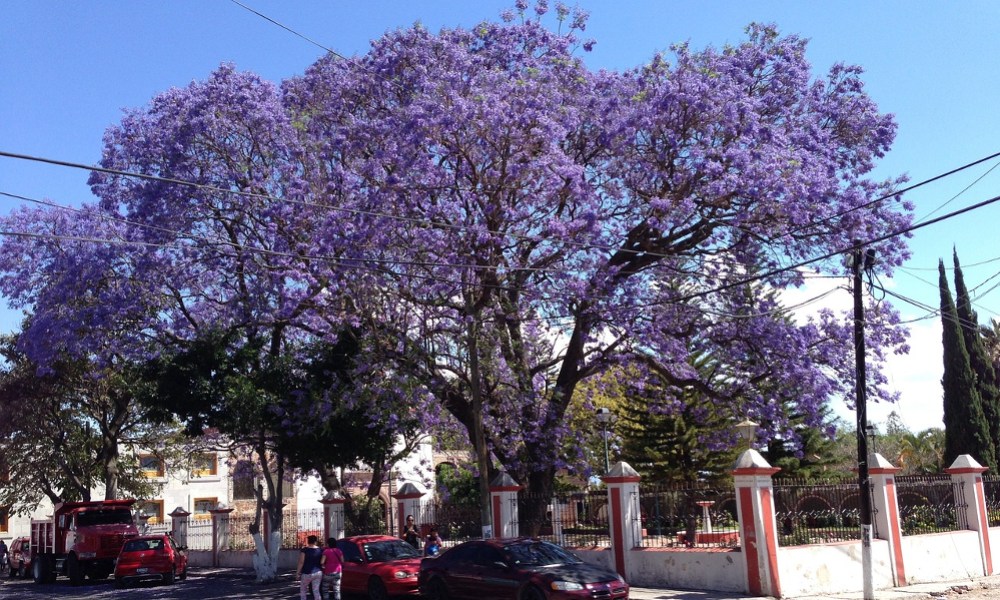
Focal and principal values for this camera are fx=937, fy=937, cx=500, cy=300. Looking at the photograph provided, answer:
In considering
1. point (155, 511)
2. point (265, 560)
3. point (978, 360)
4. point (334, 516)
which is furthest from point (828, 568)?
point (155, 511)

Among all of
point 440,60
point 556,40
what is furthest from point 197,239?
point 556,40

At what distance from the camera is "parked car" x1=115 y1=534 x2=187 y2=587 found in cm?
2573

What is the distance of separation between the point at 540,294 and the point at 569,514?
498 centimetres

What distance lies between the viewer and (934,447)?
5228cm

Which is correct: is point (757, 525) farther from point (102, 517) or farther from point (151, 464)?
point (151, 464)

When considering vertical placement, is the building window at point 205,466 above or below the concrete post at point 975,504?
above

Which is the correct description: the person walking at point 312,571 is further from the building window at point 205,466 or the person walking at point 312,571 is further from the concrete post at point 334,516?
the building window at point 205,466

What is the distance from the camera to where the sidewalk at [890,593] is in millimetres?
17000

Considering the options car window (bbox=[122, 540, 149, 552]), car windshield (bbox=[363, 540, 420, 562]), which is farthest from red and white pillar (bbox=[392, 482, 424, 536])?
car window (bbox=[122, 540, 149, 552])

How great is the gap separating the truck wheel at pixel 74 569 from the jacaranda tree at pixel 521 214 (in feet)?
28.7

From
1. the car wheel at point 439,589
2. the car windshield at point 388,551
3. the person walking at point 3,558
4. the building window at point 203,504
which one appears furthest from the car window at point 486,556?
the building window at point 203,504

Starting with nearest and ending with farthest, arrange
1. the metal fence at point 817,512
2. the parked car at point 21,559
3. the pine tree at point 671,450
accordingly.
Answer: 1. the metal fence at point 817,512
2. the parked car at point 21,559
3. the pine tree at point 671,450

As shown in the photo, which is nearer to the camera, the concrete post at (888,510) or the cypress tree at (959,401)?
the concrete post at (888,510)

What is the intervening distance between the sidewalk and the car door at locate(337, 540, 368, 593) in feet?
17.9
